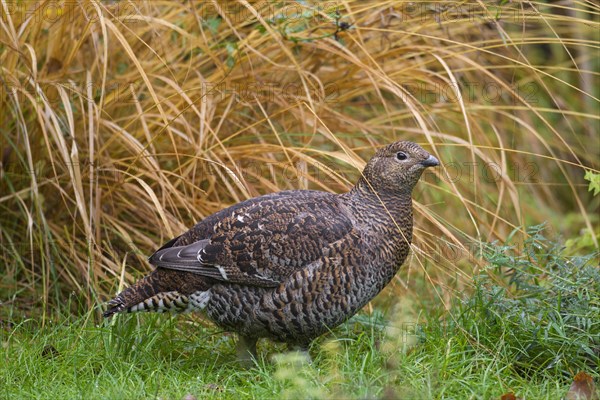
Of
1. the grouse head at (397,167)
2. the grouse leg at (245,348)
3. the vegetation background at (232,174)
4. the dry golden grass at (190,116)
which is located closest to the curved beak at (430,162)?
the grouse head at (397,167)

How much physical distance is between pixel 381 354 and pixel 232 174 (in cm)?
107

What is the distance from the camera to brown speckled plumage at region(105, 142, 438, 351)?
3516mm

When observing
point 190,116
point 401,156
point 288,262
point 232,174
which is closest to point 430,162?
point 401,156

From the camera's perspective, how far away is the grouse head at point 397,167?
→ 370 cm

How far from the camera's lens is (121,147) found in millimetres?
4652

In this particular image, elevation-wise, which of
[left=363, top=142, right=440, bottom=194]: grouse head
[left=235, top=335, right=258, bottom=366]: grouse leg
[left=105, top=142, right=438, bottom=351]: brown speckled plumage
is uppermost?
[left=363, top=142, right=440, bottom=194]: grouse head

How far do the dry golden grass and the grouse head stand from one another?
233 millimetres

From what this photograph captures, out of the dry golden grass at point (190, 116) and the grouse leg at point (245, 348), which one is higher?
the dry golden grass at point (190, 116)

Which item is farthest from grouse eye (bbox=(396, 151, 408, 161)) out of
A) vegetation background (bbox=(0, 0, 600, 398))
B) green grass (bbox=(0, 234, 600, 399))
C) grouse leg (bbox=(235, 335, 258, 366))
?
grouse leg (bbox=(235, 335, 258, 366))

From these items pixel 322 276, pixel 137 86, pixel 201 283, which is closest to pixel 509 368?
pixel 322 276

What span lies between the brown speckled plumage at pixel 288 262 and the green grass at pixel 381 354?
0.57 ft

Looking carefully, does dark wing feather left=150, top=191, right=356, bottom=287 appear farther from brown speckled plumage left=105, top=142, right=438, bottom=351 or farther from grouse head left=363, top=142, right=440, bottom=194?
grouse head left=363, top=142, right=440, bottom=194

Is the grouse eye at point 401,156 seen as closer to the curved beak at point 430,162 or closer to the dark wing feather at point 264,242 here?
the curved beak at point 430,162

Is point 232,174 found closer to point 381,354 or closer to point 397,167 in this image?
point 397,167
